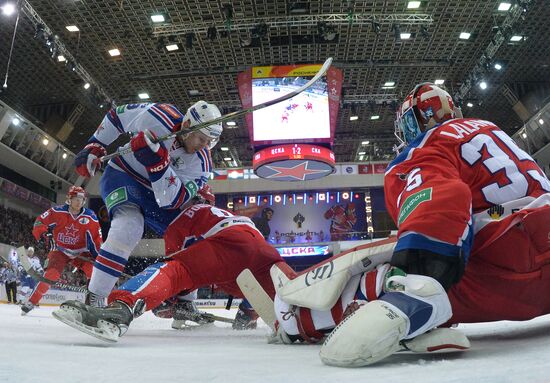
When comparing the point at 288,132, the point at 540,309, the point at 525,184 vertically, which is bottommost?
the point at 540,309

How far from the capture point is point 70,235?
463 cm

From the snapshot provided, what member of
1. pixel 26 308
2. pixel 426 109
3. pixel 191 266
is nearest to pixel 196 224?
pixel 191 266

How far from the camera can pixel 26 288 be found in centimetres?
712

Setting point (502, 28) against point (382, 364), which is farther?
point (502, 28)

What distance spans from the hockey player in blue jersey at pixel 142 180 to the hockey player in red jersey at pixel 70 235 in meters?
2.47

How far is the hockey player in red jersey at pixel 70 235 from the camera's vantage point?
4.62 metres

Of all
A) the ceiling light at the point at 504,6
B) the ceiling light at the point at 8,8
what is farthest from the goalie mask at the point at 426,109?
the ceiling light at the point at 8,8

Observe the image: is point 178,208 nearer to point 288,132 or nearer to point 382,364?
point 382,364

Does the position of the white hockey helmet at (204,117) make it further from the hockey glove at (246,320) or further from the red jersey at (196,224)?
the hockey glove at (246,320)

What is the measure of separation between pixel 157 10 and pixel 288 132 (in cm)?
325

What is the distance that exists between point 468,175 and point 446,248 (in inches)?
13.0

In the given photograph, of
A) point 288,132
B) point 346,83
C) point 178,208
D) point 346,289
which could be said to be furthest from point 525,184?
point 346,83

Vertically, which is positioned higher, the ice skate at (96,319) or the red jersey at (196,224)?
the red jersey at (196,224)

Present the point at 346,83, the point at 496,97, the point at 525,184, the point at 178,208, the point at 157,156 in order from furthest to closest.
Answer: the point at 496,97
the point at 346,83
the point at 178,208
the point at 157,156
the point at 525,184
